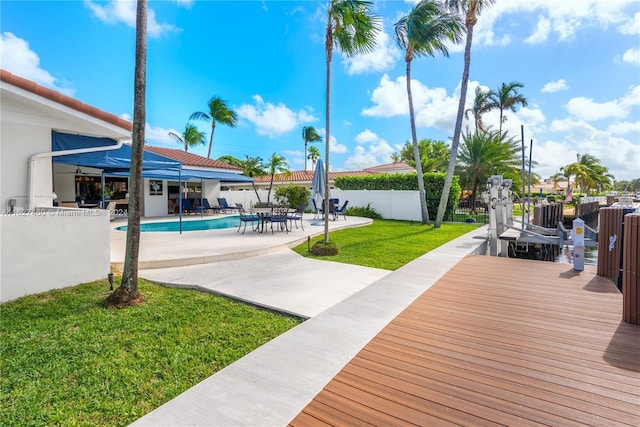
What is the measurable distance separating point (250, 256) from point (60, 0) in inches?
318

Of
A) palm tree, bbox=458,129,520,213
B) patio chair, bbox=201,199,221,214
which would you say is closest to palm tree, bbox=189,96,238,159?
patio chair, bbox=201,199,221,214

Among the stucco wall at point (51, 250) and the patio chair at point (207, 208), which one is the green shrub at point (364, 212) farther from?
the stucco wall at point (51, 250)

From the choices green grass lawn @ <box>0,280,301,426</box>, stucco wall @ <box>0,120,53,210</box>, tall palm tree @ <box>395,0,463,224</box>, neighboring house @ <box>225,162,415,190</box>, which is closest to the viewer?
green grass lawn @ <box>0,280,301,426</box>

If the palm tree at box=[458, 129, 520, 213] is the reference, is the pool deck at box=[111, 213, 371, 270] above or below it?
below

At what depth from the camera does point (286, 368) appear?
114 inches

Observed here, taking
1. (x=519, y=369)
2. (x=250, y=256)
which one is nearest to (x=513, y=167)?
(x=250, y=256)

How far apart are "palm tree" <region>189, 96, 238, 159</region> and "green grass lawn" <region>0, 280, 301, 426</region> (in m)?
31.5

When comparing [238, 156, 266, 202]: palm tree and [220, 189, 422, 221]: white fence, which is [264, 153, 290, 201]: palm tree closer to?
[238, 156, 266, 202]: palm tree

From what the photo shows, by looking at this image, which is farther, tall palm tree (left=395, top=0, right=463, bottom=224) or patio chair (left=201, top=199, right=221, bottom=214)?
patio chair (left=201, top=199, right=221, bottom=214)

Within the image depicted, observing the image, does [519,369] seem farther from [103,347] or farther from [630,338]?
[103,347]

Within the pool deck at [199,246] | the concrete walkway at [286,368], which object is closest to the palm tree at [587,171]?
the pool deck at [199,246]

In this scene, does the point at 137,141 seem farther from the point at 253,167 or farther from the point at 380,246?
the point at 253,167

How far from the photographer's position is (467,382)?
258cm

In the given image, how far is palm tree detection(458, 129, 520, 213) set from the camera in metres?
23.4
